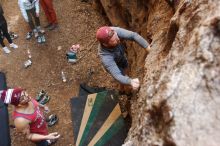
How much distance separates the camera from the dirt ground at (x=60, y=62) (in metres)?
10.1

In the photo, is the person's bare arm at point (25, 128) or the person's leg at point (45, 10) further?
the person's leg at point (45, 10)

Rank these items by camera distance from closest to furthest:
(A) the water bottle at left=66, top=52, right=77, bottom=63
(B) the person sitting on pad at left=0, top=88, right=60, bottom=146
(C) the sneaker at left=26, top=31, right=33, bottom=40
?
(B) the person sitting on pad at left=0, top=88, right=60, bottom=146, (A) the water bottle at left=66, top=52, right=77, bottom=63, (C) the sneaker at left=26, top=31, right=33, bottom=40

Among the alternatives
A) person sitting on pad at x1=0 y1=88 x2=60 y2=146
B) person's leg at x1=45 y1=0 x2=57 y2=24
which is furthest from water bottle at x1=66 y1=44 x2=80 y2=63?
person sitting on pad at x1=0 y1=88 x2=60 y2=146

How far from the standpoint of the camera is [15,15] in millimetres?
13586

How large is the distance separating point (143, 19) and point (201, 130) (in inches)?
229

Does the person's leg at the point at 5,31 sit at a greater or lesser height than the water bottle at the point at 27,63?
greater

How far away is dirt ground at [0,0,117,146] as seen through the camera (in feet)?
33.0

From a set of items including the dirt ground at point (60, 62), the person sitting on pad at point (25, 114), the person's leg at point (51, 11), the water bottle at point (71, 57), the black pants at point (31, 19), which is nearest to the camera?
the person sitting on pad at point (25, 114)

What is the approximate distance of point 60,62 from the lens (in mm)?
11289

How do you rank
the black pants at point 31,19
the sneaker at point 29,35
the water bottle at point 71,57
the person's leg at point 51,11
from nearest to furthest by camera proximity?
the water bottle at point 71,57
the black pants at point 31,19
the person's leg at point 51,11
the sneaker at point 29,35

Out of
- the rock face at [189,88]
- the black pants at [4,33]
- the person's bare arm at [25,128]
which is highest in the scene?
the rock face at [189,88]

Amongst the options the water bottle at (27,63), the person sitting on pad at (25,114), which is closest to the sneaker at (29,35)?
the water bottle at (27,63)

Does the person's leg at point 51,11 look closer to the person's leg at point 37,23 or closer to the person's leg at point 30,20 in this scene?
the person's leg at point 37,23

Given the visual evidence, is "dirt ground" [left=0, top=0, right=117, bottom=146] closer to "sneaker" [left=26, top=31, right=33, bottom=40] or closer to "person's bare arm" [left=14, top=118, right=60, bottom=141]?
"sneaker" [left=26, top=31, right=33, bottom=40]
